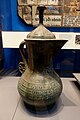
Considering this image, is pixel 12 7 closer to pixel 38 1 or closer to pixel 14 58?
pixel 38 1

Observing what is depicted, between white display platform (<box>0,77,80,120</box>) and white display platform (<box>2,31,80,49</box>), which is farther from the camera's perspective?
white display platform (<box>2,31,80,49</box>)

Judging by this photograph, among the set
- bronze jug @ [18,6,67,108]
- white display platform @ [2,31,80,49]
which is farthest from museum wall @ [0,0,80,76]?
bronze jug @ [18,6,67,108]

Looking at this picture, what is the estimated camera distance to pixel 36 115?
0.58 meters

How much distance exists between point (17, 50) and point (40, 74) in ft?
1.66

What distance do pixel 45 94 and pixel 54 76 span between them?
0.27ft

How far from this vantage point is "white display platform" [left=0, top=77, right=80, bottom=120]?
1.89 ft

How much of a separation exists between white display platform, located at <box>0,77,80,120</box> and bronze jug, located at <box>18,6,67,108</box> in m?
0.06

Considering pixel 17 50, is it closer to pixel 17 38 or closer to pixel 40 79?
pixel 17 38

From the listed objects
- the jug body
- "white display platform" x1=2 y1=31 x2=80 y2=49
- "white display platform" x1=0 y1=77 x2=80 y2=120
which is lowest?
"white display platform" x1=0 y1=77 x2=80 y2=120

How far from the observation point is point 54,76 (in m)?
0.59

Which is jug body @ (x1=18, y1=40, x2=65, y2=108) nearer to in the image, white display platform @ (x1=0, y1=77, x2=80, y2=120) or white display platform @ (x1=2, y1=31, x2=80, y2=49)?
white display platform @ (x1=0, y1=77, x2=80, y2=120)

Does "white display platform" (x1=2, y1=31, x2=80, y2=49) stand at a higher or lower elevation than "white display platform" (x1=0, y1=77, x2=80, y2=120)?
higher

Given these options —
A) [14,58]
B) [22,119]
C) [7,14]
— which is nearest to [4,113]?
[22,119]

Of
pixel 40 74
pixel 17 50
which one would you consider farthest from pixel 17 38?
pixel 40 74
